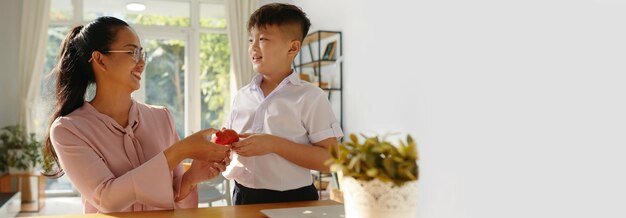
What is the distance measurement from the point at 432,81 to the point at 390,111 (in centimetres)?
71

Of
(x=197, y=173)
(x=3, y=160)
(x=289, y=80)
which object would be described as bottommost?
(x=3, y=160)

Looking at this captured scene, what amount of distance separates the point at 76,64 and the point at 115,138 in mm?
261

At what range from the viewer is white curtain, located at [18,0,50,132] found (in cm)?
633

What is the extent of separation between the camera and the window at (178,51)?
6750 millimetres

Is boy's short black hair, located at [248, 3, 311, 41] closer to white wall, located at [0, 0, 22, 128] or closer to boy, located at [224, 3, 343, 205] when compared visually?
boy, located at [224, 3, 343, 205]

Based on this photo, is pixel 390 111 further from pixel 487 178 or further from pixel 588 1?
pixel 588 1

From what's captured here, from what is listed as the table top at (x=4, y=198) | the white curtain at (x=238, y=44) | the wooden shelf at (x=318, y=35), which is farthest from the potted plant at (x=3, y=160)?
the wooden shelf at (x=318, y=35)

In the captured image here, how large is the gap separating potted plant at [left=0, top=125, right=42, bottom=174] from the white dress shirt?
5.10m

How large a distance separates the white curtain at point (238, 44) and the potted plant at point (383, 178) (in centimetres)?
616

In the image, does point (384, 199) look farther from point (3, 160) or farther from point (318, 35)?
point (3, 160)

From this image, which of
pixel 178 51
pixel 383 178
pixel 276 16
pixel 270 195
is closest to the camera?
pixel 383 178

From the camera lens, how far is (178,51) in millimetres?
7156

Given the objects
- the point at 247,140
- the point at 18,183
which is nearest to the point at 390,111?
the point at 247,140

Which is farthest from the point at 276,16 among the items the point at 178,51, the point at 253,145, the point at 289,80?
the point at 178,51
